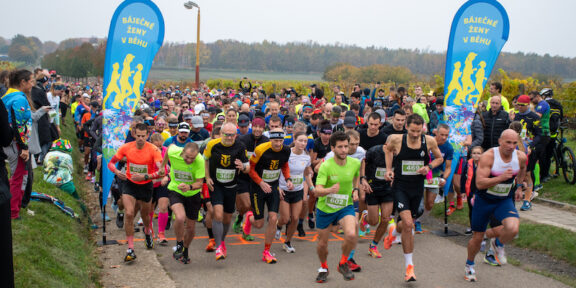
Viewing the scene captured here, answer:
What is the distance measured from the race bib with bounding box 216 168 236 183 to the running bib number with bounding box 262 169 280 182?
0.49 meters

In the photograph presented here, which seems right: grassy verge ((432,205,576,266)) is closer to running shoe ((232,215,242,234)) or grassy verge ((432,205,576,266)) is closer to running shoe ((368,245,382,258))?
running shoe ((368,245,382,258))

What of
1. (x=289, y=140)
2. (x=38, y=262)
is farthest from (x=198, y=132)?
(x=38, y=262)

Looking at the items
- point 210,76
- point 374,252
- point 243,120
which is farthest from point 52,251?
point 210,76

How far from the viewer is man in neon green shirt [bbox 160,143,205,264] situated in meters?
7.50

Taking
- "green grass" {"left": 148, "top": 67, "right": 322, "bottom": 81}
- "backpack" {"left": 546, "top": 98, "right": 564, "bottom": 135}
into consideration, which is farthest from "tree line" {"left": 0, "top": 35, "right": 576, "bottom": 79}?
"backpack" {"left": 546, "top": 98, "right": 564, "bottom": 135}

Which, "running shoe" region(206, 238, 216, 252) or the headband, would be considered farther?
"running shoe" region(206, 238, 216, 252)

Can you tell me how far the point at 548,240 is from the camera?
8.62m

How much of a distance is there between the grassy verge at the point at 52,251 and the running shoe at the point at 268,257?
2366mm

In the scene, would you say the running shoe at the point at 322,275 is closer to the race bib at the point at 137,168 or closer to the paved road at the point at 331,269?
the paved road at the point at 331,269

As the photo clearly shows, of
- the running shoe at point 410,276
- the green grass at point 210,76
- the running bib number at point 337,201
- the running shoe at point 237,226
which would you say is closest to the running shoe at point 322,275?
the running bib number at point 337,201

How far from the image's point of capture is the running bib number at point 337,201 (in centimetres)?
675

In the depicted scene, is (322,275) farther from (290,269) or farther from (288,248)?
(288,248)

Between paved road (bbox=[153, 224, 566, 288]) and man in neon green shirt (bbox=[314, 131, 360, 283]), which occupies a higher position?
man in neon green shirt (bbox=[314, 131, 360, 283])

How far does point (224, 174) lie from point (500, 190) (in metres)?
3.82
